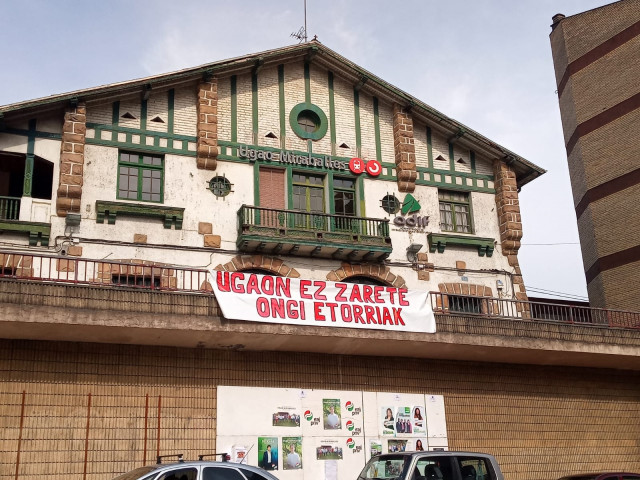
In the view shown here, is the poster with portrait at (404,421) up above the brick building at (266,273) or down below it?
below

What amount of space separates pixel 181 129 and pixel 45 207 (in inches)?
201

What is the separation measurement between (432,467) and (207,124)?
15.0 meters

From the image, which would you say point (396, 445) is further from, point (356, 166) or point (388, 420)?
point (356, 166)

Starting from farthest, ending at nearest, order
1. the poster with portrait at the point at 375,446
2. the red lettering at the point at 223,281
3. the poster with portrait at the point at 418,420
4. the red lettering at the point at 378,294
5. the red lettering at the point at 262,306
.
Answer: the poster with portrait at the point at 418,420
the red lettering at the point at 378,294
the poster with portrait at the point at 375,446
the red lettering at the point at 262,306
the red lettering at the point at 223,281

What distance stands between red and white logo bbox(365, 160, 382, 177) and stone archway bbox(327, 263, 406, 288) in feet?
11.2

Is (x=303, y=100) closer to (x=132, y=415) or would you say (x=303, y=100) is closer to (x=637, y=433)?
(x=132, y=415)

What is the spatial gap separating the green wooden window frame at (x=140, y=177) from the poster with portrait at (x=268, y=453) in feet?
29.1

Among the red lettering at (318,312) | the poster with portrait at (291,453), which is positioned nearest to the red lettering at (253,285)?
the red lettering at (318,312)

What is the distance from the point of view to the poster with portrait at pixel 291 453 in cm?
1944

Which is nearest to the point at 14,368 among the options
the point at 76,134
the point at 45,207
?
the point at 45,207

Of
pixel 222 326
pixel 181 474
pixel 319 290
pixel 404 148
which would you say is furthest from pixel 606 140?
pixel 181 474

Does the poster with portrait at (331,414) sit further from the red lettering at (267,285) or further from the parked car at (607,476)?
the parked car at (607,476)

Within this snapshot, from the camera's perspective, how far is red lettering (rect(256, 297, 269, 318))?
19.3 metres

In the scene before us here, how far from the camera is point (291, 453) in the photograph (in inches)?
770
